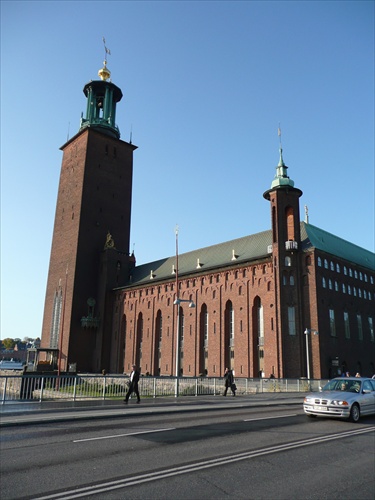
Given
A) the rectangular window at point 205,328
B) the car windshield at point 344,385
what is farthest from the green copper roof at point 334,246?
the car windshield at point 344,385

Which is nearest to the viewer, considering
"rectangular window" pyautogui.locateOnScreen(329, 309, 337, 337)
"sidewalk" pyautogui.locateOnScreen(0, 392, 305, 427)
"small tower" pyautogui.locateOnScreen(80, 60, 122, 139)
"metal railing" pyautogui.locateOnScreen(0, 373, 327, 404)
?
"sidewalk" pyautogui.locateOnScreen(0, 392, 305, 427)

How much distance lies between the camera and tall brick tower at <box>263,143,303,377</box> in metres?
39.7

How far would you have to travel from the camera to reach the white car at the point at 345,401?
515 inches

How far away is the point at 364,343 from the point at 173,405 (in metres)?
36.3

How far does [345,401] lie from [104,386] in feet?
37.0

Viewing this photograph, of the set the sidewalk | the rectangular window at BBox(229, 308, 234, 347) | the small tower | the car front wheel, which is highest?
the small tower

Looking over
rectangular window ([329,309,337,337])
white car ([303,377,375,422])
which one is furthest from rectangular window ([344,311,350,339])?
white car ([303,377,375,422])

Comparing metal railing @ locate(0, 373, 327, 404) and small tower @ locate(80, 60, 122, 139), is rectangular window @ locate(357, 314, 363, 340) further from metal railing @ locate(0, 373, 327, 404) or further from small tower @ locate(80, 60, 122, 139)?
small tower @ locate(80, 60, 122, 139)

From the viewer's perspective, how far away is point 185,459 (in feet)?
25.6

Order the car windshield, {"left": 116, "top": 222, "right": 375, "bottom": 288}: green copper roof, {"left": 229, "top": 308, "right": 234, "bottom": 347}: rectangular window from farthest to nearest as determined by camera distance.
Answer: {"left": 116, "top": 222, "right": 375, "bottom": 288}: green copper roof
{"left": 229, "top": 308, "right": 234, "bottom": 347}: rectangular window
the car windshield

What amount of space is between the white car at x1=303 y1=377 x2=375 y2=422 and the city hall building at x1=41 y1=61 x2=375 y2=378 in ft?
42.6

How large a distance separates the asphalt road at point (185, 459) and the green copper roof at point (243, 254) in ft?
110

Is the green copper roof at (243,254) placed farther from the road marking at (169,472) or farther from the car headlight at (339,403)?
the road marking at (169,472)

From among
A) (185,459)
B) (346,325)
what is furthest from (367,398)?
(346,325)
